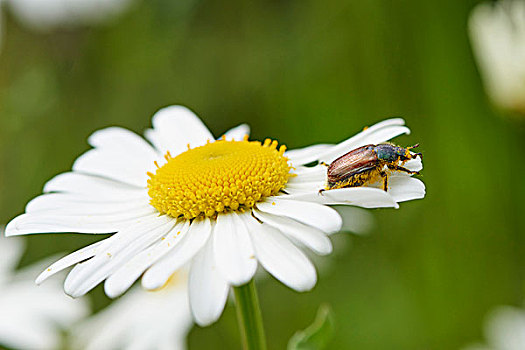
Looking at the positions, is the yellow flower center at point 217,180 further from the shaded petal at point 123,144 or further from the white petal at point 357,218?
the white petal at point 357,218

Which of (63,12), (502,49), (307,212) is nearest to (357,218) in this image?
(502,49)

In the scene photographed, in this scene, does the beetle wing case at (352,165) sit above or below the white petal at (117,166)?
below

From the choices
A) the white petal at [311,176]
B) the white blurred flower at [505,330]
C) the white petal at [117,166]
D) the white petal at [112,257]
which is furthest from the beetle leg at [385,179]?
the white blurred flower at [505,330]

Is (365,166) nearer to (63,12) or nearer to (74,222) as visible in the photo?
(74,222)

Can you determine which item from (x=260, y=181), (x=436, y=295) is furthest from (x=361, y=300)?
(x=260, y=181)

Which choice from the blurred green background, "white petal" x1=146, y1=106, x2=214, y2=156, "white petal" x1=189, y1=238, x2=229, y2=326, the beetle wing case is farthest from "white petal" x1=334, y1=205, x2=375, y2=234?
"white petal" x1=189, y1=238, x2=229, y2=326

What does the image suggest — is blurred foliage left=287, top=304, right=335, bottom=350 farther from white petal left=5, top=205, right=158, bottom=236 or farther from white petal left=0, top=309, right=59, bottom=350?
white petal left=0, top=309, right=59, bottom=350
